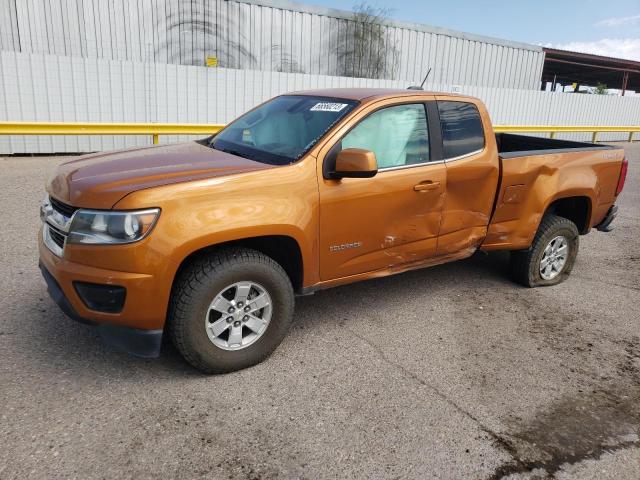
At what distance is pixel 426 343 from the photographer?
12.6 ft

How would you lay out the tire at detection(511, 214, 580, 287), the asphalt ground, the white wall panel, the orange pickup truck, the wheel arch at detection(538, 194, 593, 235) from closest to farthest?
1. the asphalt ground
2. the orange pickup truck
3. the tire at detection(511, 214, 580, 287)
4. the wheel arch at detection(538, 194, 593, 235)
5. the white wall panel

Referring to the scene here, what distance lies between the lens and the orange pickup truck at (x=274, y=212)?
2.84m

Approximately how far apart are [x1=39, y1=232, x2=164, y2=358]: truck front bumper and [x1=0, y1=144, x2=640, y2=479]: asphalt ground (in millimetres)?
340

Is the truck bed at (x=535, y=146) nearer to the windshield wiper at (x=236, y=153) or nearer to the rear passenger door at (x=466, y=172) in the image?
the rear passenger door at (x=466, y=172)

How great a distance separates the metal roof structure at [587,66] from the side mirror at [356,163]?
87.1ft

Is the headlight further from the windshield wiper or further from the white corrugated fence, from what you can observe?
the white corrugated fence

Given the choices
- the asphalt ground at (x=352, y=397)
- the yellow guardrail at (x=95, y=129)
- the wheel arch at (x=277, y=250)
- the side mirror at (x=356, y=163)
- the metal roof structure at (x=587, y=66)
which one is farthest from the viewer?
the metal roof structure at (x=587, y=66)

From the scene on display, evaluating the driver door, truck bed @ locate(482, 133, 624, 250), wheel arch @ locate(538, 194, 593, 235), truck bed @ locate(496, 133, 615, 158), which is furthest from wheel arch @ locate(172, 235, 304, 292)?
wheel arch @ locate(538, 194, 593, 235)

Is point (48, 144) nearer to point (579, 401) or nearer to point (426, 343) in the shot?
point (426, 343)

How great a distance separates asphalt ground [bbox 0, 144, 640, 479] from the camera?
8.32 feet

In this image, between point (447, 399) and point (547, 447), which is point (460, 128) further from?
point (547, 447)

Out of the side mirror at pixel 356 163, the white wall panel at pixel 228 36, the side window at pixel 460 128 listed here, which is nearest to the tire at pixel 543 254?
the side window at pixel 460 128

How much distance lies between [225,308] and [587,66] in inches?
1306

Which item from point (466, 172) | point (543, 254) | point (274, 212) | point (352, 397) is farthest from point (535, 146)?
point (352, 397)
